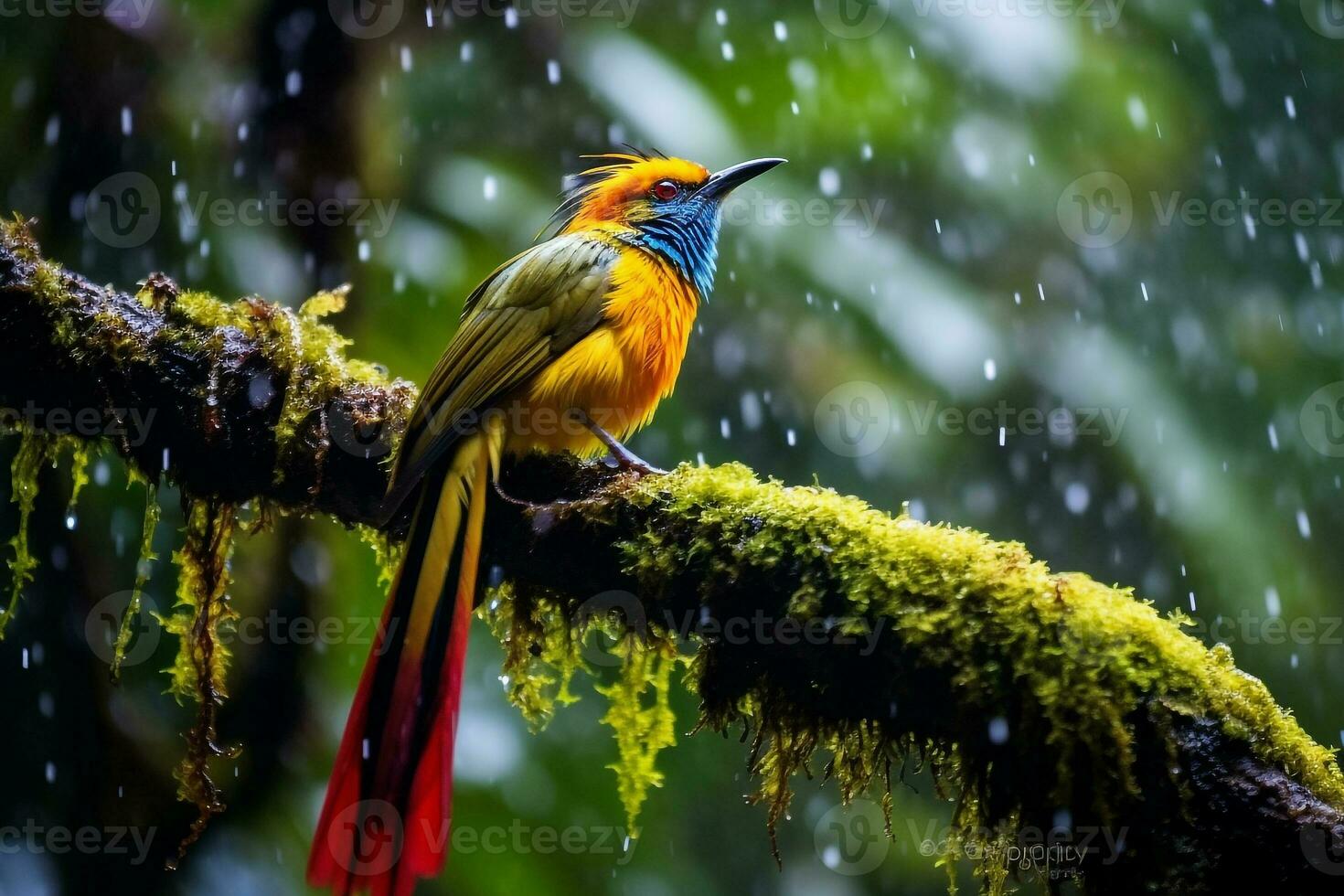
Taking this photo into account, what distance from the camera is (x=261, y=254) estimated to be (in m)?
4.19

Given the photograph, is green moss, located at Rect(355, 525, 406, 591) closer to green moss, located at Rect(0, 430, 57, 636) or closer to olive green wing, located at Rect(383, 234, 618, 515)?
olive green wing, located at Rect(383, 234, 618, 515)

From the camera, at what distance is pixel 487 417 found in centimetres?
260

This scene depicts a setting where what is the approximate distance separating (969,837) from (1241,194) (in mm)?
4819

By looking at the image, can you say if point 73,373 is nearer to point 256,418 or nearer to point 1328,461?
point 256,418

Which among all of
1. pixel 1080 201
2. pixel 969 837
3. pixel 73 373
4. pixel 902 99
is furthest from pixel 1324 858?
pixel 1080 201

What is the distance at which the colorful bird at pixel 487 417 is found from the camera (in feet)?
6.66

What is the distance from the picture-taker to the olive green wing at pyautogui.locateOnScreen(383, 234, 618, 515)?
256 centimetres

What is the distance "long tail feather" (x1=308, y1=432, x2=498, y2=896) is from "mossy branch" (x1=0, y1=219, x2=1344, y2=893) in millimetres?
141

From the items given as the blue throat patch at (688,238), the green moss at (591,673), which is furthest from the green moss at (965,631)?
the blue throat patch at (688,238)

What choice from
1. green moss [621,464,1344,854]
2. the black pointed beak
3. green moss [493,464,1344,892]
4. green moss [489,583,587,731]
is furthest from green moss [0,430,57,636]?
the black pointed beak

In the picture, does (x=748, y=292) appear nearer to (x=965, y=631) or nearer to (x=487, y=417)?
(x=487, y=417)

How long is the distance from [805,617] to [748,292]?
314 centimetres

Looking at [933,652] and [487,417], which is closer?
[933,652]

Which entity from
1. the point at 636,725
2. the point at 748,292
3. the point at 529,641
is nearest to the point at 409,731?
the point at 529,641
